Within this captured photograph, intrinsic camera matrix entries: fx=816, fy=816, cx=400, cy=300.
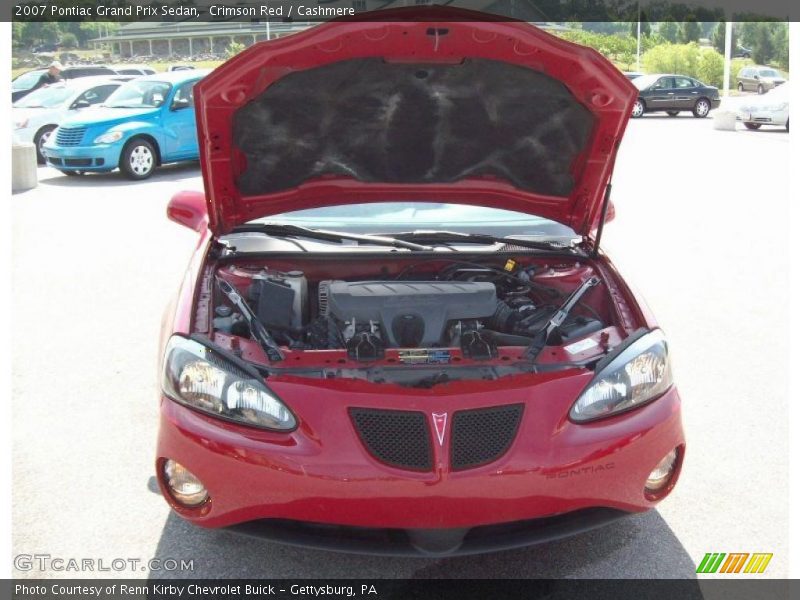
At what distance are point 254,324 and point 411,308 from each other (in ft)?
1.99

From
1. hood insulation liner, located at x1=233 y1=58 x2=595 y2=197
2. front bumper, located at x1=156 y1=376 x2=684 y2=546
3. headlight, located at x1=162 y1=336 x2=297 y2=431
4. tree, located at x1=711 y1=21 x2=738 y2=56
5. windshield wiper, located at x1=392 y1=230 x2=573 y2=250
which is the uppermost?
tree, located at x1=711 y1=21 x2=738 y2=56

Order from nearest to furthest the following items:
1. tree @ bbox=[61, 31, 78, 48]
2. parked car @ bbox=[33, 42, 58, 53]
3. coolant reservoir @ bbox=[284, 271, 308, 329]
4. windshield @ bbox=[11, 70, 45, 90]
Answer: coolant reservoir @ bbox=[284, 271, 308, 329] < windshield @ bbox=[11, 70, 45, 90] < parked car @ bbox=[33, 42, 58, 53] < tree @ bbox=[61, 31, 78, 48]

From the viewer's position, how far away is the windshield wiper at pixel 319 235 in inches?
147

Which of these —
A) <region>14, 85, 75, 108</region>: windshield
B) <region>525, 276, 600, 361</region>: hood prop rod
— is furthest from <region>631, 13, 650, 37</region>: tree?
<region>525, 276, 600, 361</region>: hood prop rod

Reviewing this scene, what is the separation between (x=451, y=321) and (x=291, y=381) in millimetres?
835

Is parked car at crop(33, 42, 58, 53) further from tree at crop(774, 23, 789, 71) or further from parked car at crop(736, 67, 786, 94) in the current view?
tree at crop(774, 23, 789, 71)

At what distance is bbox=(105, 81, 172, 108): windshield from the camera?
44.4ft

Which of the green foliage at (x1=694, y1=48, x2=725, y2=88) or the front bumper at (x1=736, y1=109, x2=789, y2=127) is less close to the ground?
the green foliage at (x1=694, y1=48, x2=725, y2=88)

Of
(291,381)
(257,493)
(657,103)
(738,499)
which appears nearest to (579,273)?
(738,499)

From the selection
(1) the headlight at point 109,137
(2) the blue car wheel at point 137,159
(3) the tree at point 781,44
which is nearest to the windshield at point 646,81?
(2) the blue car wheel at point 137,159

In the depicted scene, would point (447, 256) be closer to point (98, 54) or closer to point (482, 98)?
point (482, 98)

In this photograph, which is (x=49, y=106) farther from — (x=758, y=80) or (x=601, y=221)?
(x=758, y=80)

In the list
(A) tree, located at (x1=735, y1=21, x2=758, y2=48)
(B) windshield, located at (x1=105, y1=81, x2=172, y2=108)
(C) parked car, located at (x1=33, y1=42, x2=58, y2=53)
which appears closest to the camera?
(B) windshield, located at (x1=105, y1=81, x2=172, y2=108)

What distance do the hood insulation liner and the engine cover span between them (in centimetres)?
70
